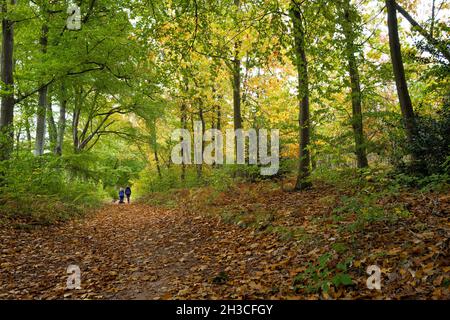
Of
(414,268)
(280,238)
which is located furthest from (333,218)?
(414,268)

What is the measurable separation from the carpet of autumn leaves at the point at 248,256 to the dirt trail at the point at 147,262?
0.8 inches

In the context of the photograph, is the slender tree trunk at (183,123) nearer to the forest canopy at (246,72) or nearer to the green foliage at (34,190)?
the forest canopy at (246,72)

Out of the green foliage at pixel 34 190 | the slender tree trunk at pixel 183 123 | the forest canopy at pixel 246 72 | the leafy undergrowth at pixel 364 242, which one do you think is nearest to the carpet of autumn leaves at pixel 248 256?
the leafy undergrowth at pixel 364 242

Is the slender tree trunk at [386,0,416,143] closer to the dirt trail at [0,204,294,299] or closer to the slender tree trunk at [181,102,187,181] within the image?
the dirt trail at [0,204,294,299]

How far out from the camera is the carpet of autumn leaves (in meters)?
3.75

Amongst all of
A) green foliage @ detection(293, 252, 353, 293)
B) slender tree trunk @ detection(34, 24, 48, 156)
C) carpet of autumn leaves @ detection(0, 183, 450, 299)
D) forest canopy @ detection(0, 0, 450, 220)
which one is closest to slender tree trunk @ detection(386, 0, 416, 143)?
forest canopy @ detection(0, 0, 450, 220)

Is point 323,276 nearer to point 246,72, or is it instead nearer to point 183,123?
point 246,72

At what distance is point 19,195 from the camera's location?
9.15m

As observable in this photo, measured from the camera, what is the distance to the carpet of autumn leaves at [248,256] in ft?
12.3

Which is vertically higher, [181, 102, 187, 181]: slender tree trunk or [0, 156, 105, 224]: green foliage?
[181, 102, 187, 181]: slender tree trunk

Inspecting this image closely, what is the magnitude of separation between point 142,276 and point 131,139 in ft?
54.2

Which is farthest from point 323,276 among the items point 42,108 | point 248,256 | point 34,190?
point 42,108

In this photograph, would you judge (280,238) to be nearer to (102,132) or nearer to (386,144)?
(386,144)

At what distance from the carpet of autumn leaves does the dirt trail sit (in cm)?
2
